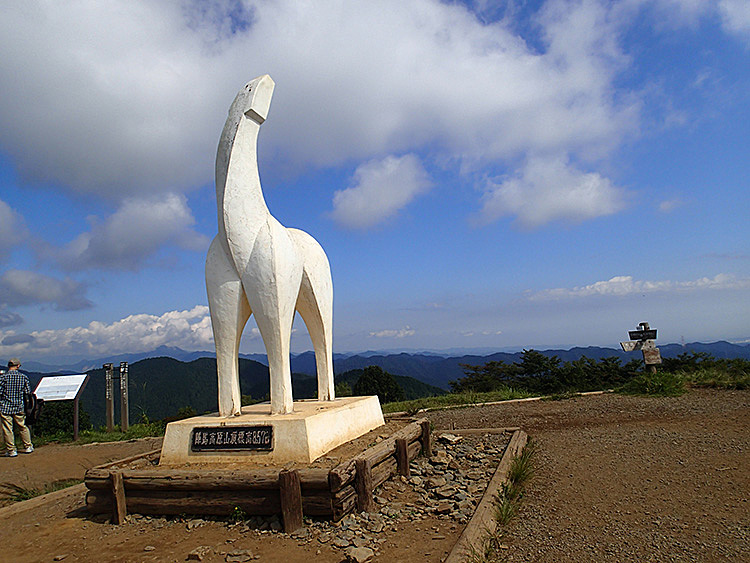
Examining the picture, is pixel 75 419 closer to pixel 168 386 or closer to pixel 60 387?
pixel 60 387

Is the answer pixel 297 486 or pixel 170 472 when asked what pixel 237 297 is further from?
pixel 297 486

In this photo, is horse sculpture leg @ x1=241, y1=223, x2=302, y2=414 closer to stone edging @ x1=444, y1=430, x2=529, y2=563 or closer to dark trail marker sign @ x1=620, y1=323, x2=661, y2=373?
stone edging @ x1=444, y1=430, x2=529, y2=563

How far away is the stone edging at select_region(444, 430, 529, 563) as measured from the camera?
11.8ft

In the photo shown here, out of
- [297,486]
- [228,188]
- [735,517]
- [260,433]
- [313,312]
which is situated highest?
[228,188]

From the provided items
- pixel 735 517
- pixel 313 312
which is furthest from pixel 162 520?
pixel 735 517

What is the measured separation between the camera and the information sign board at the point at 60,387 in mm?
10359

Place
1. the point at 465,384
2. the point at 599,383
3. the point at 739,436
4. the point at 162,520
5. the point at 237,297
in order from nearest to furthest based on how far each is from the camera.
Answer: the point at 162,520, the point at 237,297, the point at 739,436, the point at 599,383, the point at 465,384

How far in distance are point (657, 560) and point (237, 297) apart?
477 centimetres

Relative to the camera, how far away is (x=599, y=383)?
46.3ft

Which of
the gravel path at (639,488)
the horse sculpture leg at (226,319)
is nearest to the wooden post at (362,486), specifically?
the gravel path at (639,488)

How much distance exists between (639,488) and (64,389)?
1073 cm

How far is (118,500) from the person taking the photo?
476cm

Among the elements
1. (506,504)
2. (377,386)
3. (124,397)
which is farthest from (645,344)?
(124,397)

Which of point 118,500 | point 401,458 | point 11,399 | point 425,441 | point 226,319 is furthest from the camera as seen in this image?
point 11,399
